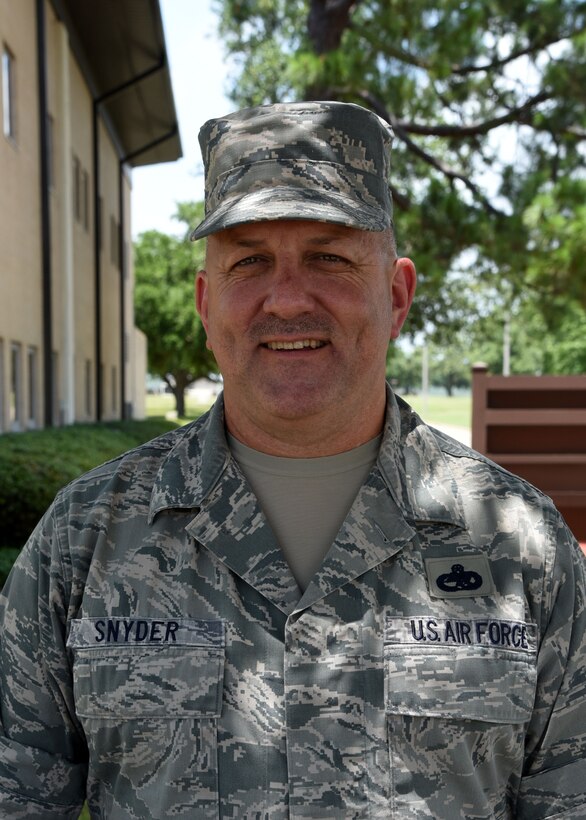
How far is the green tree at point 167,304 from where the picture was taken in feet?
133

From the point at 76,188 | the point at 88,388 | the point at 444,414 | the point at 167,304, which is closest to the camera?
the point at 76,188

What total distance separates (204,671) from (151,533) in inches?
11.3

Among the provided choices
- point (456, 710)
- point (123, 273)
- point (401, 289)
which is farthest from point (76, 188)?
point (456, 710)

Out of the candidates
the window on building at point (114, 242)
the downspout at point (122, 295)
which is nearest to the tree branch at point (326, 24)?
the window on building at point (114, 242)

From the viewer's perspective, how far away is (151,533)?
6.08ft

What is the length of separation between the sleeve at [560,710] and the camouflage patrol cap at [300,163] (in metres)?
0.80

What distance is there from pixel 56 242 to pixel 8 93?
9.81 ft

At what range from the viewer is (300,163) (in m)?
1.88

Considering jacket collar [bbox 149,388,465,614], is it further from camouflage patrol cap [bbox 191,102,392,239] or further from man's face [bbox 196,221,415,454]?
camouflage patrol cap [bbox 191,102,392,239]

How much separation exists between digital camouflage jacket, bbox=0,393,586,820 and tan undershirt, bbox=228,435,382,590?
52 millimetres

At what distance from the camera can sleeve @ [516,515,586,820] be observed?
1.77m

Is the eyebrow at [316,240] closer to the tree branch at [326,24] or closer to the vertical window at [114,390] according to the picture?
the tree branch at [326,24]

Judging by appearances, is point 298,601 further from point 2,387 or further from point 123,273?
point 123,273

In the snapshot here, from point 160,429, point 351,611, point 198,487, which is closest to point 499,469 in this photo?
point 351,611
